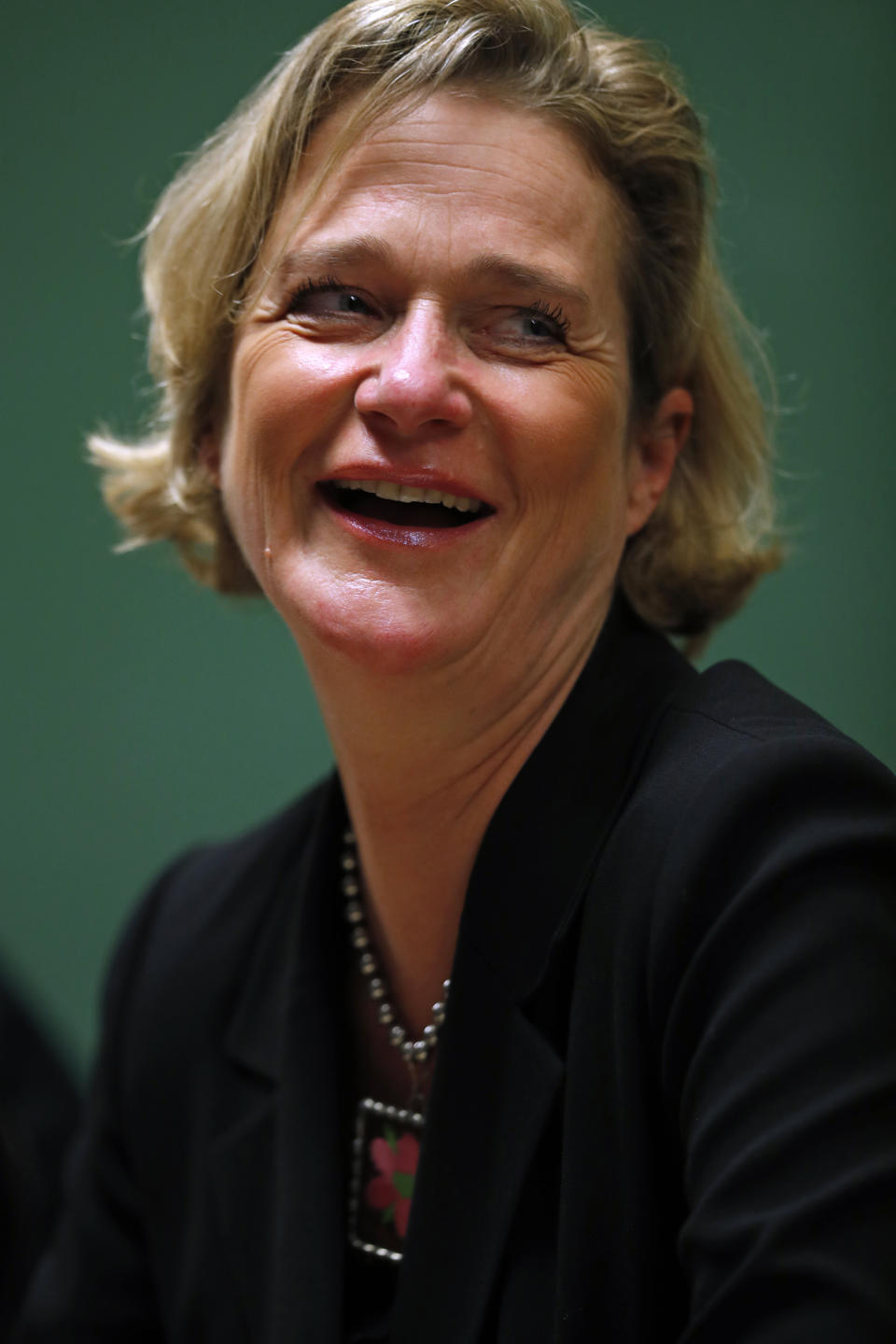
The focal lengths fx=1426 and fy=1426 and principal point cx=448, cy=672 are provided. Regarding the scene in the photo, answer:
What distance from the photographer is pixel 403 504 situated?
46.2 inches

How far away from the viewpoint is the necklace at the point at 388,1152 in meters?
1.26

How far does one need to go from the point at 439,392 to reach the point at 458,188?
6.7 inches

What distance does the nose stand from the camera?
1062 mm

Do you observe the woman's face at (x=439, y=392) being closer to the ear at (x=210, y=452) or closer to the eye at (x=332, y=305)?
the eye at (x=332, y=305)

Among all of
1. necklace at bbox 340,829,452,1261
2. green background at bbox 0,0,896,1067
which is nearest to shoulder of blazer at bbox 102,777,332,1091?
necklace at bbox 340,829,452,1261

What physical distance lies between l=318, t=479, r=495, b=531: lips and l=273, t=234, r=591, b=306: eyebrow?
0.17 meters

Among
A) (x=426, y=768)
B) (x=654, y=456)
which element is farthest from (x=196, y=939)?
(x=654, y=456)

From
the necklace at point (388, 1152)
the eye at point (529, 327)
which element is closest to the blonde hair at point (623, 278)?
A: the eye at point (529, 327)

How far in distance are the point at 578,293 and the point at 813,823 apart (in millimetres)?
480

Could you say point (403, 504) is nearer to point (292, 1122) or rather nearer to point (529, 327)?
point (529, 327)

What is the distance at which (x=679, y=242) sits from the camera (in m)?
1.26

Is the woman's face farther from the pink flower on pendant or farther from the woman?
the pink flower on pendant

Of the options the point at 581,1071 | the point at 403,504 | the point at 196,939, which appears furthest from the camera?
the point at 196,939

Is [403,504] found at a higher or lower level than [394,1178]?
higher
